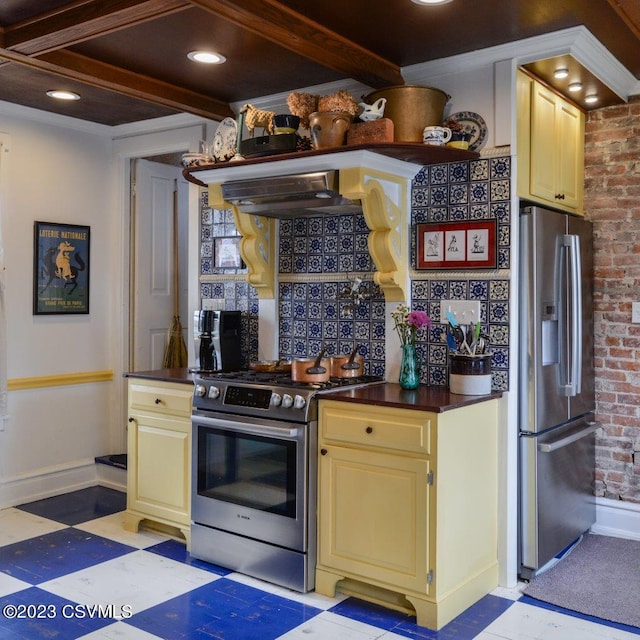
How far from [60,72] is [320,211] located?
4.49 feet

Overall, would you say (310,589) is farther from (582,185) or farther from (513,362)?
(582,185)

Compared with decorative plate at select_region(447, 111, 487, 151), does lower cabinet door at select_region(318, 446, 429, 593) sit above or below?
below

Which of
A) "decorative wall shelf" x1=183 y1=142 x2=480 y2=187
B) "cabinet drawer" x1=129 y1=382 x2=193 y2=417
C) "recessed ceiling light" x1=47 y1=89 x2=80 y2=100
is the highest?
"recessed ceiling light" x1=47 y1=89 x2=80 y2=100

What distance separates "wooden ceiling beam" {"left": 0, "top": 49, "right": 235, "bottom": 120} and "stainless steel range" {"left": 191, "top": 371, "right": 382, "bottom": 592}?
4.83ft

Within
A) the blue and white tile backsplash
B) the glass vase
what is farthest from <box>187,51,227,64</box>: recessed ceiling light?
the glass vase

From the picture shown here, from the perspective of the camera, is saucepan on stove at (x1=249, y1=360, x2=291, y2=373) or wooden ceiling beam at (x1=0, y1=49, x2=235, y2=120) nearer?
wooden ceiling beam at (x1=0, y1=49, x2=235, y2=120)

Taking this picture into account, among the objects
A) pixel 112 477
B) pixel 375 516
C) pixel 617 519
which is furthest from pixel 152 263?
pixel 617 519

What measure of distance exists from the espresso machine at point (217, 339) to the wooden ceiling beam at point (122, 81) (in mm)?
1126

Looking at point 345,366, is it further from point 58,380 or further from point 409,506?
point 58,380

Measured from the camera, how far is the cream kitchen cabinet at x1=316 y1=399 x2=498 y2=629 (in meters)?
2.70

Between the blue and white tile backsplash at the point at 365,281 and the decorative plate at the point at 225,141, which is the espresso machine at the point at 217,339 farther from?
the decorative plate at the point at 225,141

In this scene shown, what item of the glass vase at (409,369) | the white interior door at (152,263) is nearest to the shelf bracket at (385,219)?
the glass vase at (409,369)

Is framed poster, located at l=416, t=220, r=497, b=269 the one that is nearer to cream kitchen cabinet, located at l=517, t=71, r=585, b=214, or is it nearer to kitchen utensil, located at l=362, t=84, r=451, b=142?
cream kitchen cabinet, located at l=517, t=71, r=585, b=214

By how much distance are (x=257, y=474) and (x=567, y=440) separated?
1.49 metres
